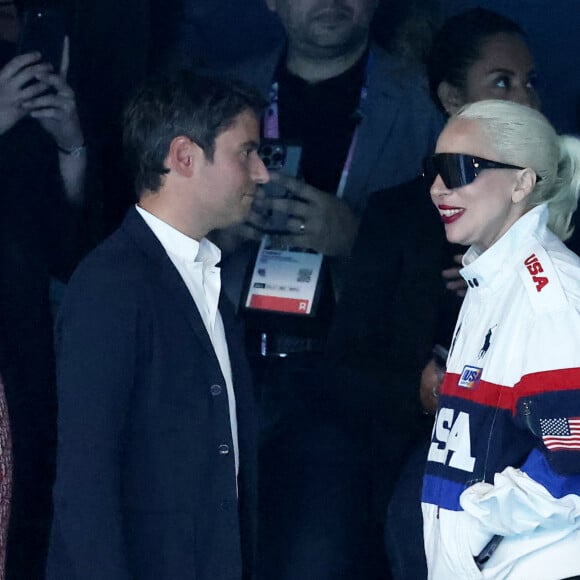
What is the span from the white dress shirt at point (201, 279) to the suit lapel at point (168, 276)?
0.03 meters

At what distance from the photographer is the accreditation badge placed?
2404 millimetres

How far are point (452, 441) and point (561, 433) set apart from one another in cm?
20

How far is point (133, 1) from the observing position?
9.15ft

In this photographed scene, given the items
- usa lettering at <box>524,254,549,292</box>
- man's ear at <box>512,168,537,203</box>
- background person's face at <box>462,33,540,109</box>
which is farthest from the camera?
background person's face at <box>462,33,540,109</box>

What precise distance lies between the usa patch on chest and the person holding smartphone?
107 cm

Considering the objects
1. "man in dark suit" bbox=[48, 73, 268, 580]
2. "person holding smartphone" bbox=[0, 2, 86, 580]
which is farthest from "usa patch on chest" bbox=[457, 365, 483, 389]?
"person holding smartphone" bbox=[0, 2, 86, 580]

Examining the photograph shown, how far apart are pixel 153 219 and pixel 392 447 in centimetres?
67

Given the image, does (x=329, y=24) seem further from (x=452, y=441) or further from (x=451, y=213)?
(x=452, y=441)

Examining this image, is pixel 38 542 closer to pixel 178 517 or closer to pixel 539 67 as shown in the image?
pixel 178 517

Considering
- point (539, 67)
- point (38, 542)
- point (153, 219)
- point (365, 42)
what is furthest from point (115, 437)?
point (539, 67)

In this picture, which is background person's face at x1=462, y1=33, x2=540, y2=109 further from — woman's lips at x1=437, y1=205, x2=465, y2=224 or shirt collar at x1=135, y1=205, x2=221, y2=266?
shirt collar at x1=135, y1=205, x2=221, y2=266

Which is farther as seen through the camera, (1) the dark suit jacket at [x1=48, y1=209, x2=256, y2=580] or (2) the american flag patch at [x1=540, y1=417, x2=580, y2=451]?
(1) the dark suit jacket at [x1=48, y1=209, x2=256, y2=580]

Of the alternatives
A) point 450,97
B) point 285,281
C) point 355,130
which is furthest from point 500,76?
point 285,281

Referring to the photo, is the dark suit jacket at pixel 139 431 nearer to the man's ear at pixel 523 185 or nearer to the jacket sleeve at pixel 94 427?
the jacket sleeve at pixel 94 427
